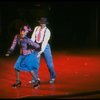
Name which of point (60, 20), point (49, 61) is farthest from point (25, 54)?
point (60, 20)

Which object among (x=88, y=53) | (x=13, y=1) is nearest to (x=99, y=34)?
(x=88, y=53)

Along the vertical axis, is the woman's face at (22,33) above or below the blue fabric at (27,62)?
above

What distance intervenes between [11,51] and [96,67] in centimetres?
308

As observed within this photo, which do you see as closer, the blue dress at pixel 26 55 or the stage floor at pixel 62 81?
the stage floor at pixel 62 81

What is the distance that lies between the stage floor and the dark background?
1.86 ft

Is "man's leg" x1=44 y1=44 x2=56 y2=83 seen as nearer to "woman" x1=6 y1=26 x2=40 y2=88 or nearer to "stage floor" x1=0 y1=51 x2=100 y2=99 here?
"stage floor" x1=0 y1=51 x2=100 y2=99

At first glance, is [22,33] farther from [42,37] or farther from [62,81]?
[62,81]

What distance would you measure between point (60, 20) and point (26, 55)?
5346 mm

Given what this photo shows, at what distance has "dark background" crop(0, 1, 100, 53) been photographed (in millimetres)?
10534

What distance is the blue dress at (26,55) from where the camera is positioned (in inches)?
388

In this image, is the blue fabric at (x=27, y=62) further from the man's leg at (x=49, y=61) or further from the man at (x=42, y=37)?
the man's leg at (x=49, y=61)

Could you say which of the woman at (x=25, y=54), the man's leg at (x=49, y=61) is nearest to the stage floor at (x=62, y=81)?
the man's leg at (x=49, y=61)

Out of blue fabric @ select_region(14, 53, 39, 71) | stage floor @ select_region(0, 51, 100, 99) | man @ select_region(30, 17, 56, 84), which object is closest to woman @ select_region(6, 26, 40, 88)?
blue fabric @ select_region(14, 53, 39, 71)

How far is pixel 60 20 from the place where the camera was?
49.8 feet
